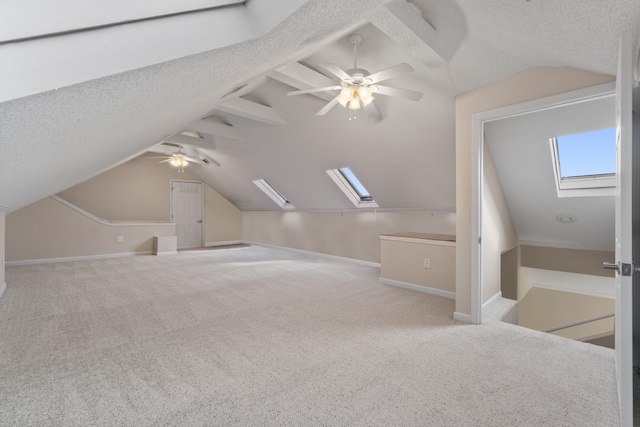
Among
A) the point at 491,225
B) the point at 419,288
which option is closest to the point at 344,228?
the point at 419,288

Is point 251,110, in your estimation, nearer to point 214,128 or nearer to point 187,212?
point 214,128

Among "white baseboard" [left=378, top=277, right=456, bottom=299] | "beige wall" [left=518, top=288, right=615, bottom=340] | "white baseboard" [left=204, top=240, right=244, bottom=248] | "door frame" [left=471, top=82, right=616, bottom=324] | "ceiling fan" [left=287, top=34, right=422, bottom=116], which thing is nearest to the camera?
"ceiling fan" [left=287, top=34, right=422, bottom=116]

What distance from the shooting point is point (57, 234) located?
6281mm

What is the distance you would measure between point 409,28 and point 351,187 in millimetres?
3996

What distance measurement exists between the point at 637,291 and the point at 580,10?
6.52ft

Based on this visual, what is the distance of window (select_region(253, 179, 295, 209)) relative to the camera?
7738 mm

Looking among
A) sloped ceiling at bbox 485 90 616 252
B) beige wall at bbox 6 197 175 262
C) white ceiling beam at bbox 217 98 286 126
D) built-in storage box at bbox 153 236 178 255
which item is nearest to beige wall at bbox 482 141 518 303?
sloped ceiling at bbox 485 90 616 252

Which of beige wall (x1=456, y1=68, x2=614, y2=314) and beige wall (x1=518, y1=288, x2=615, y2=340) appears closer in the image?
beige wall (x1=456, y1=68, x2=614, y2=314)

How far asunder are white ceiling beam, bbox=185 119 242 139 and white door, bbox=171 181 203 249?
377cm

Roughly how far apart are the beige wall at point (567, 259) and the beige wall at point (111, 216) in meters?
7.89

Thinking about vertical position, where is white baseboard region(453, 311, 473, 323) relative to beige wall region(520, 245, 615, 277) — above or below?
below

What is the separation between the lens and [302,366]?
2113 millimetres

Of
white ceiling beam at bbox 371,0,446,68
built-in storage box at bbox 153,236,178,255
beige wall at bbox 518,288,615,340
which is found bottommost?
beige wall at bbox 518,288,615,340

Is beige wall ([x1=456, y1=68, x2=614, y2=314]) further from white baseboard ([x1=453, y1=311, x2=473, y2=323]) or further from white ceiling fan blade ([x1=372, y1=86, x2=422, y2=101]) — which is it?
white ceiling fan blade ([x1=372, y1=86, x2=422, y2=101])
